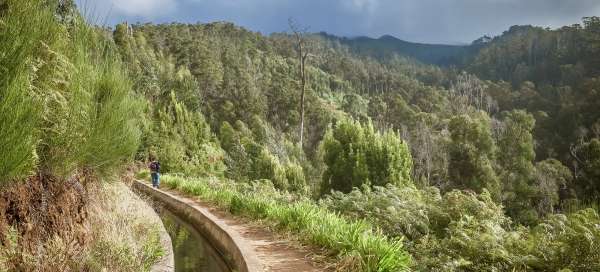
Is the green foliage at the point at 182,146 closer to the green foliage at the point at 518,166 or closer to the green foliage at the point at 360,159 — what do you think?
the green foliage at the point at 360,159

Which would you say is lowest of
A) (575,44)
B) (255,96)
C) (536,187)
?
(536,187)

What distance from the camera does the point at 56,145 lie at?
217 inches

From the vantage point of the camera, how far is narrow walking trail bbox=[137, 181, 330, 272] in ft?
21.7

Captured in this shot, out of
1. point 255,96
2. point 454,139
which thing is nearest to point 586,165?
point 454,139

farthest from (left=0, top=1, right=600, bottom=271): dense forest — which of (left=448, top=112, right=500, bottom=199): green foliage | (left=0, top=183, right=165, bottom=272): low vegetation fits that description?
(left=0, top=183, right=165, bottom=272): low vegetation

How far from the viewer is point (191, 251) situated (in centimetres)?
952

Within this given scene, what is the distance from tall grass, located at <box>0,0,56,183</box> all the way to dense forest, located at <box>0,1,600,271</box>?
0.02 meters

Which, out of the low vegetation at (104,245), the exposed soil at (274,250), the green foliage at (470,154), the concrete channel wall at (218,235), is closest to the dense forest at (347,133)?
the green foliage at (470,154)

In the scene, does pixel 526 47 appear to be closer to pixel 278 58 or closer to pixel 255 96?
pixel 278 58

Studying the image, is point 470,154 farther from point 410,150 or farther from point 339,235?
point 339,235

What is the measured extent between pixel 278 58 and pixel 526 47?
177ft

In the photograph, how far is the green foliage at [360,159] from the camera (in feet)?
92.3

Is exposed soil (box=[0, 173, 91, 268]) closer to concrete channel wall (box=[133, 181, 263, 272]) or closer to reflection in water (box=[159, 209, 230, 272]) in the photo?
concrete channel wall (box=[133, 181, 263, 272])

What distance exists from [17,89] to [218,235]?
636cm
